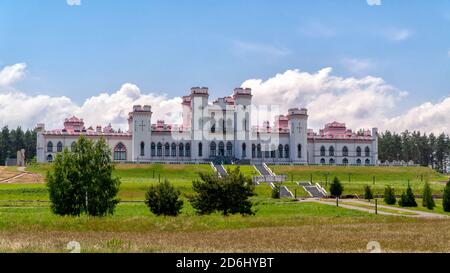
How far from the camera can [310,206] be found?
4897cm

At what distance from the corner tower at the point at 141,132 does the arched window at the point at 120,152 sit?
2921mm

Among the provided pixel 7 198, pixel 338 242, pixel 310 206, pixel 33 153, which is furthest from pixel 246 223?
pixel 33 153

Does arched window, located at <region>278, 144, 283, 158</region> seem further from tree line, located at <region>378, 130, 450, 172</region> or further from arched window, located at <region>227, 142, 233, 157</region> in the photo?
tree line, located at <region>378, 130, 450, 172</region>

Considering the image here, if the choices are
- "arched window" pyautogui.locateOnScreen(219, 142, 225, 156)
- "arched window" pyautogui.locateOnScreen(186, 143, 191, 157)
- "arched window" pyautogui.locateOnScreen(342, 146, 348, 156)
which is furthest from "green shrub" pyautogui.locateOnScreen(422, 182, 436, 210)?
"arched window" pyautogui.locateOnScreen(342, 146, 348, 156)

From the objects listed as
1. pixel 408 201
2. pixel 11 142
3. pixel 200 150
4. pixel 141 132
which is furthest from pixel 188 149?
pixel 408 201

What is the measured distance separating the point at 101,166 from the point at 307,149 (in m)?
86.0

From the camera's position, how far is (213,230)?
2277 cm

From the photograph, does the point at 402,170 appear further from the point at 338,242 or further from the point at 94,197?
the point at 338,242

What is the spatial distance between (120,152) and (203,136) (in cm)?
1787

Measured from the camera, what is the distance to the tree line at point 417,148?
440ft

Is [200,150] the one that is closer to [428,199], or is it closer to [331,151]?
[331,151]

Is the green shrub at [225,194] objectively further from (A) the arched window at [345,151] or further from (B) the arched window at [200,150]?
(A) the arched window at [345,151]

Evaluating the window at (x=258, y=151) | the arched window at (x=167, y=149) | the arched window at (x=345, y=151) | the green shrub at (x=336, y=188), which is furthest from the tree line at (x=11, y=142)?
the green shrub at (x=336, y=188)
